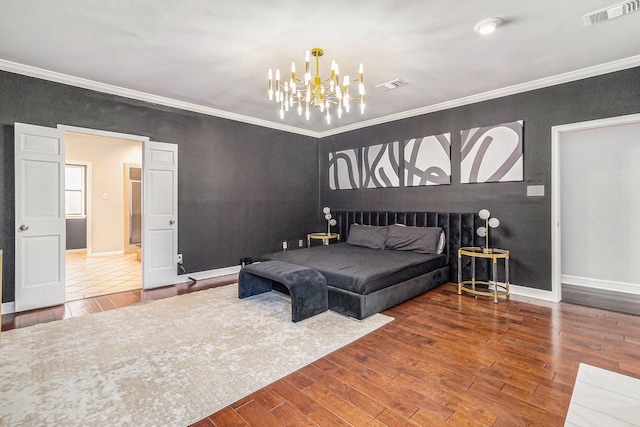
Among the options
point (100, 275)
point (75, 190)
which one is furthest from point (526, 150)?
point (75, 190)

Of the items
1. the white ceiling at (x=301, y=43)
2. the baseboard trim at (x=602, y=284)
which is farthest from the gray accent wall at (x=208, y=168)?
the baseboard trim at (x=602, y=284)

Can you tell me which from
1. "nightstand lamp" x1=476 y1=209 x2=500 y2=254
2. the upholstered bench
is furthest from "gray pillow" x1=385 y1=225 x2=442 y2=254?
the upholstered bench

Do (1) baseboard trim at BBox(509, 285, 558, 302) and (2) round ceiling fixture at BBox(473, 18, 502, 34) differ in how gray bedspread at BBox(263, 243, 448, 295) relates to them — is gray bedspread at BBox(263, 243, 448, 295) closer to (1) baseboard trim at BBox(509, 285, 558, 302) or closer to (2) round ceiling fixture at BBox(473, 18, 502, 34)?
(1) baseboard trim at BBox(509, 285, 558, 302)

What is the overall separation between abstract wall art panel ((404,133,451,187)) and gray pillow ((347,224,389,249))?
0.95 meters

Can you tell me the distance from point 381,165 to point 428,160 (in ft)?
2.98

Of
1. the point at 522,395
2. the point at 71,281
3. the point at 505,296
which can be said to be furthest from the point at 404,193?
the point at 71,281

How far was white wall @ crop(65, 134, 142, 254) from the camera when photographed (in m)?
7.23

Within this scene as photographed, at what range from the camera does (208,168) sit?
509cm

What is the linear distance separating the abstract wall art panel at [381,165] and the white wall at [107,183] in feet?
18.2

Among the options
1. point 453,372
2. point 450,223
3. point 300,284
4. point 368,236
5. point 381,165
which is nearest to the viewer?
point 453,372

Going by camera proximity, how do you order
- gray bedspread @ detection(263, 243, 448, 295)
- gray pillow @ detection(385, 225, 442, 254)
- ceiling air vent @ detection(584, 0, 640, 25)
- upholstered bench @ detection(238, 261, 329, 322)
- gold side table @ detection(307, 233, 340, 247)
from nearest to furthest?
ceiling air vent @ detection(584, 0, 640, 25), upholstered bench @ detection(238, 261, 329, 322), gray bedspread @ detection(263, 243, 448, 295), gray pillow @ detection(385, 225, 442, 254), gold side table @ detection(307, 233, 340, 247)

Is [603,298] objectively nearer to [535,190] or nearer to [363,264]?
[535,190]

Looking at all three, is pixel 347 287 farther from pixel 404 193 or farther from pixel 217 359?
pixel 404 193

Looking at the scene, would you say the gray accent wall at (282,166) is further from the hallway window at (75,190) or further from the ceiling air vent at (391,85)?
the hallway window at (75,190)
